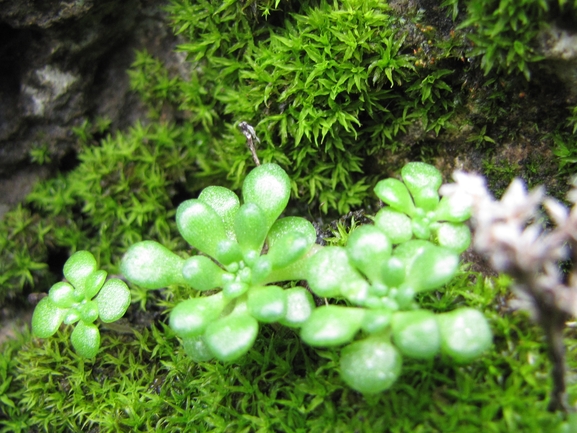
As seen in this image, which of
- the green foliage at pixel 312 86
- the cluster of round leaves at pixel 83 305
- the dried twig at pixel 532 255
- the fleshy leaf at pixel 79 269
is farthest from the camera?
the green foliage at pixel 312 86

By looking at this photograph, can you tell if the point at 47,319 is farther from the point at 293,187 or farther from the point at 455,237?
the point at 455,237

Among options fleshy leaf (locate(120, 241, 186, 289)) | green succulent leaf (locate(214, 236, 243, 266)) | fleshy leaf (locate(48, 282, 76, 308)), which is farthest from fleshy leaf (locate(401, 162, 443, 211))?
fleshy leaf (locate(48, 282, 76, 308))

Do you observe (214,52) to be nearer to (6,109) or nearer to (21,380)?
(6,109)

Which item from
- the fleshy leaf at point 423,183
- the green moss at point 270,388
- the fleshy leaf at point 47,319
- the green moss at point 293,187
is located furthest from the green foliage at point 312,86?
the fleshy leaf at point 47,319

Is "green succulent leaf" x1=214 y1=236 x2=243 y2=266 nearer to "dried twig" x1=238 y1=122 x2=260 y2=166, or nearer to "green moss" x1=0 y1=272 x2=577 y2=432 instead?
"green moss" x1=0 y1=272 x2=577 y2=432

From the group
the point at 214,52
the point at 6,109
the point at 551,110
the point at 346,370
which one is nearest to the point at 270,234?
the point at 346,370

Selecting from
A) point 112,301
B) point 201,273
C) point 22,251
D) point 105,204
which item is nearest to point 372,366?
point 201,273

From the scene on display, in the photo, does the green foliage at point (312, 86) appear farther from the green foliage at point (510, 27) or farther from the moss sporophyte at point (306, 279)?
the moss sporophyte at point (306, 279)
